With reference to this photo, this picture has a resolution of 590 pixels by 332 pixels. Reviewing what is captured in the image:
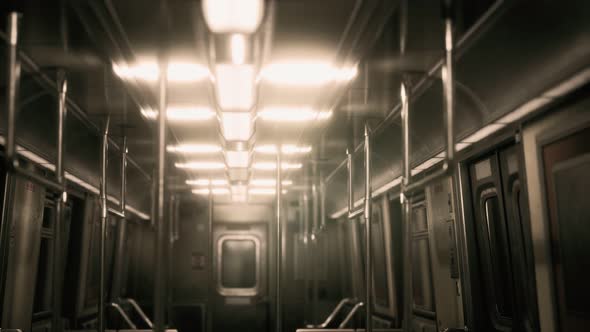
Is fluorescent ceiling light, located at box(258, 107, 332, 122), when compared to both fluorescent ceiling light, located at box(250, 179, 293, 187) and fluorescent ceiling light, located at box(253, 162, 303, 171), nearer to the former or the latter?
fluorescent ceiling light, located at box(253, 162, 303, 171)

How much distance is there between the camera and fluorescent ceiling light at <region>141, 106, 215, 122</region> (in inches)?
166

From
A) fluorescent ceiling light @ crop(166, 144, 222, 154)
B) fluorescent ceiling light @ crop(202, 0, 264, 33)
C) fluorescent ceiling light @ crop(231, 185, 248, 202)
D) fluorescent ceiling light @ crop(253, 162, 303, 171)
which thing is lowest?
fluorescent ceiling light @ crop(202, 0, 264, 33)

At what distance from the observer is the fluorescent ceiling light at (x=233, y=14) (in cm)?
194

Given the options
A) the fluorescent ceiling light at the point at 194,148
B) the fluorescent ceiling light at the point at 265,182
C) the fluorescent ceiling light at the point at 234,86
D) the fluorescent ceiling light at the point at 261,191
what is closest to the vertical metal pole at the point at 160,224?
the fluorescent ceiling light at the point at 234,86

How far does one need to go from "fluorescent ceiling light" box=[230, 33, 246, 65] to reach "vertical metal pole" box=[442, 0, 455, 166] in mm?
837

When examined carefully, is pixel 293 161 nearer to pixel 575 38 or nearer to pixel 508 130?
pixel 508 130

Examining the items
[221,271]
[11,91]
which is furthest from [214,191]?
[11,91]

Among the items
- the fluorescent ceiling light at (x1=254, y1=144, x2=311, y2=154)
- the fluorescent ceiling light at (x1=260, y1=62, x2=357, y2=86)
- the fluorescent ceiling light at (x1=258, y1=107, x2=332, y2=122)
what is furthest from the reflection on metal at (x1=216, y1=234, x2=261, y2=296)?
the fluorescent ceiling light at (x1=260, y1=62, x2=357, y2=86)

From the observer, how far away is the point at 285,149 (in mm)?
6008

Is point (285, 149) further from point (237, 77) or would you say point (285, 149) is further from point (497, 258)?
point (237, 77)

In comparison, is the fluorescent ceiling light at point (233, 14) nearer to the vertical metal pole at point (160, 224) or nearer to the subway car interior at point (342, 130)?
the subway car interior at point (342, 130)

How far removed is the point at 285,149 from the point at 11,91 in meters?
4.15

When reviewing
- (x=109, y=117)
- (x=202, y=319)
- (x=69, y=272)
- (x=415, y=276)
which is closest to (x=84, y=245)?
(x=69, y=272)

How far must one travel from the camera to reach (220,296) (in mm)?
9094
